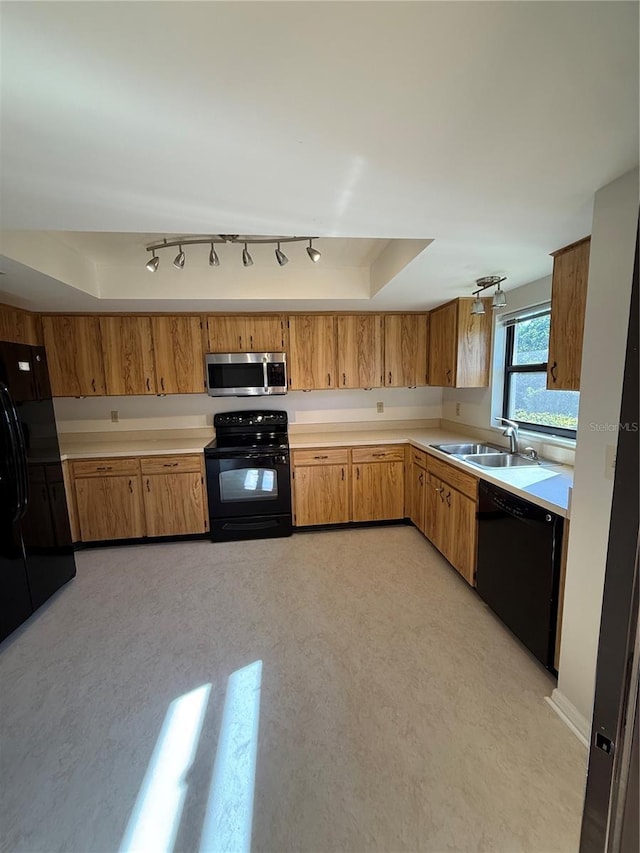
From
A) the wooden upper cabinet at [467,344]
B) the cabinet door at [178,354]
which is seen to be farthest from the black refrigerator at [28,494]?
the wooden upper cabinet at [467,344]

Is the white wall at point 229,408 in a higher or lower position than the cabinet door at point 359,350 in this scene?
lower

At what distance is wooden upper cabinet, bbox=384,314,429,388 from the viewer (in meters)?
3.54

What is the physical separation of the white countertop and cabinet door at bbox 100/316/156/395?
57 cm

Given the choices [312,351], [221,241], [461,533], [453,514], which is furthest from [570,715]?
[221,241]

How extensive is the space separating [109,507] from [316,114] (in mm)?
3356

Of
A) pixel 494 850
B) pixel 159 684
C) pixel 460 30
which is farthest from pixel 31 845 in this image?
pixel 460 30

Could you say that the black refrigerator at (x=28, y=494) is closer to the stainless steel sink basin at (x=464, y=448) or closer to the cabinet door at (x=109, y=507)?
the cabinet door at (x=109, y=507)

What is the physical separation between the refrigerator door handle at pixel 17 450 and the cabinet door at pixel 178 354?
1298mm

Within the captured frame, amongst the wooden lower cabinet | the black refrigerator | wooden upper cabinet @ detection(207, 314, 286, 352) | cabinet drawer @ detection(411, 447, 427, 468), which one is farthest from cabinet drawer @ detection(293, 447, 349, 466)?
the black refrigerator

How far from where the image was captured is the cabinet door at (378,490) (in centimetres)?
340

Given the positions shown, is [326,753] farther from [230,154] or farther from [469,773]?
[230,154]

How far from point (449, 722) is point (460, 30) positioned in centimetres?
235

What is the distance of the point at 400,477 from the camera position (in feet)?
11.3

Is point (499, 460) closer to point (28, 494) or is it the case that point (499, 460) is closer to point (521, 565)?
point (521, 565)
